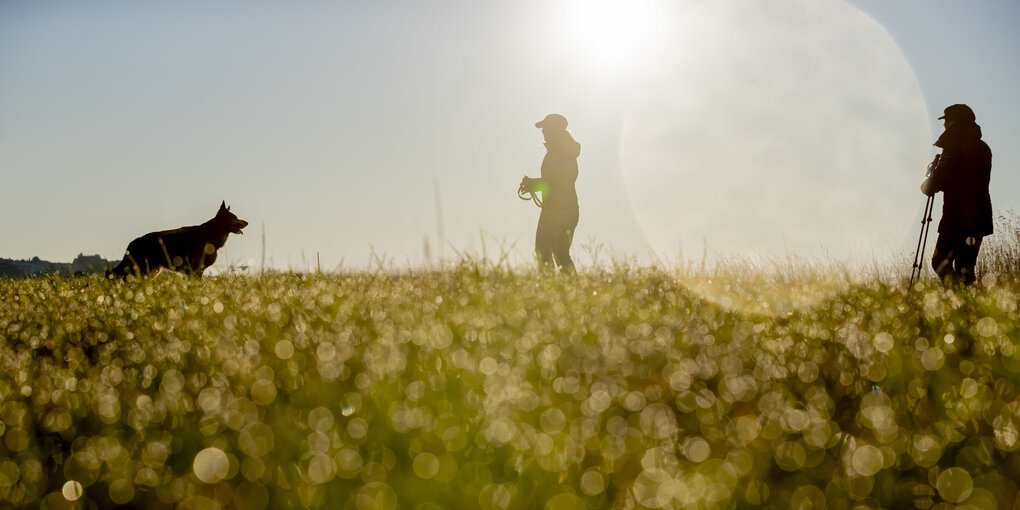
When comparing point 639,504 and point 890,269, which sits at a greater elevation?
point 890,269

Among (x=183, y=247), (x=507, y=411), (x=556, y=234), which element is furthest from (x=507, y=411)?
(x=183, y=247)

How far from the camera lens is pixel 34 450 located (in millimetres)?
2600

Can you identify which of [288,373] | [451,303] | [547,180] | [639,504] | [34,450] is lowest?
[639,504]

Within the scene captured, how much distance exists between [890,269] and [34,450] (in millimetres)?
11870

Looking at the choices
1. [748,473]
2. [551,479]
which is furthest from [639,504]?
[748,473]

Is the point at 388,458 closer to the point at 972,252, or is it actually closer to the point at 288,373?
the point at 288,373

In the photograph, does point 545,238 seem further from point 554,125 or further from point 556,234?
point 554,125

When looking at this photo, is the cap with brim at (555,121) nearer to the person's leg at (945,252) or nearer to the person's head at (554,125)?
the person's head at (554,125)

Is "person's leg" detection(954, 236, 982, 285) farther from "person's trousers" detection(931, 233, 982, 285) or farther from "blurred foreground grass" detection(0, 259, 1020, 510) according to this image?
"blurred foreground grass" detection(0, 259, 1020, 510)

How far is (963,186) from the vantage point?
363 inches

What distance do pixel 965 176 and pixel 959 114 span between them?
834 millimetres

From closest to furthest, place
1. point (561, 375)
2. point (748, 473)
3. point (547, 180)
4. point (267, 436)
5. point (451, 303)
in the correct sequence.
Answer: 1. point (748, 473)
2. point (267, 436)
3. point (561, 375)
4. point (451, 303)
5. point (547, 180)

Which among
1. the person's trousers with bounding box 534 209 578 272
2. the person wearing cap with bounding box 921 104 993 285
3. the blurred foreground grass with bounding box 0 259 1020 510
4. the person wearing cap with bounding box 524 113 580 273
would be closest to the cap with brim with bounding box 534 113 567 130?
the person wearing cap with bounding box 524 113 580 273

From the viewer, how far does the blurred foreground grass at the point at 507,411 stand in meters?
2.29
